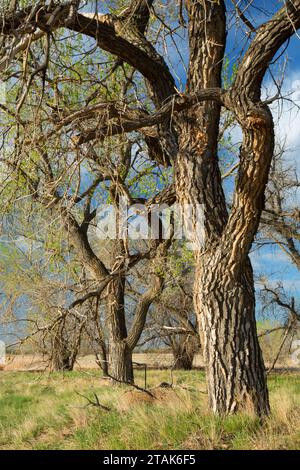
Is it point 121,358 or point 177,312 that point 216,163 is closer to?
point 121,358

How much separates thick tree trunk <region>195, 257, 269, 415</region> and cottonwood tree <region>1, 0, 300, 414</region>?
11 millimetres

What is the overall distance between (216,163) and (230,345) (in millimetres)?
2279

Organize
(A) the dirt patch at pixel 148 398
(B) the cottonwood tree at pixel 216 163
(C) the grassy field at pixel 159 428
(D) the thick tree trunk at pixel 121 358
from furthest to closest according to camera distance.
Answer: (D) the thick tree trunk at pixel 121 358 < (A) the dirt patch at pixel 148 398 < (B) the cottonwood tree at pixel 216 163 < (C) the grassy field at pixel 159 428

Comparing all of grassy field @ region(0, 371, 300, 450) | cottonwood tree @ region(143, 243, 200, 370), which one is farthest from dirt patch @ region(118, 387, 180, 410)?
cottonwood tree @ region(143, 243, 200, 370)

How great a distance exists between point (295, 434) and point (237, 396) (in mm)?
894

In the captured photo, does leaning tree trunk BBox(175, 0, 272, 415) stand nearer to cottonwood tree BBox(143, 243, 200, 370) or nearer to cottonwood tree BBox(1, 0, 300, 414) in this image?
cottonwood tree BBox(1, 0, 300, 414)

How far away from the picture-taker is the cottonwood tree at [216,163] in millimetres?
5734

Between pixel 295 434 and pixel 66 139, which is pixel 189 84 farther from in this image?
pixel 295 434

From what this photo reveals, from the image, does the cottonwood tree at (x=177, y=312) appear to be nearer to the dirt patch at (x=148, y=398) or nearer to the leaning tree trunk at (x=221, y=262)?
the dirt patch at (x=148, y=398)

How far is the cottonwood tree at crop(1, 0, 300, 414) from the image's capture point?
18.8ft

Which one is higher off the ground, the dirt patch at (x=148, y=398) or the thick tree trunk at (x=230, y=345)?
the thick tree trunk at (x=230, y=345)

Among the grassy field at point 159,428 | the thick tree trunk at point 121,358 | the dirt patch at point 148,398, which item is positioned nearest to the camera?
the grassy field at point 159,428

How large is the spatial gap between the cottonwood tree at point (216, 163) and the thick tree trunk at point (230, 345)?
11 mm

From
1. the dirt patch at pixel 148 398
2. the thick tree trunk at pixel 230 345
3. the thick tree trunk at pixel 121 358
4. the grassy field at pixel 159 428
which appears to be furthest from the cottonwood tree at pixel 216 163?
the thick tree trunk at pixel 121 358
